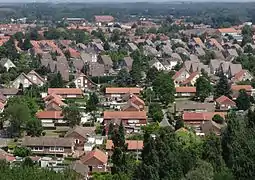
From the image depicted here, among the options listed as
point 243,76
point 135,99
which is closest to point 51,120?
point 135,99

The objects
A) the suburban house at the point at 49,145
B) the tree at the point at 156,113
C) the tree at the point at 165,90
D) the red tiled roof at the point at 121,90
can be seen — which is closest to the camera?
the suburban house at the point at 49,145

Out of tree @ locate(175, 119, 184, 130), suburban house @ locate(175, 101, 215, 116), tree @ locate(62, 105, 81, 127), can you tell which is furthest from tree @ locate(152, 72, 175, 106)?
tree @ locate(62, 105, 81, 127)

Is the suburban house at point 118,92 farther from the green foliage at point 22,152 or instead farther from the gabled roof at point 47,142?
the green foliage at point 22,152

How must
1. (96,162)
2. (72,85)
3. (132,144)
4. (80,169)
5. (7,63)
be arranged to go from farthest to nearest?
(7,63) → (72,85) → (132,144) → (96,162) → (80,169)

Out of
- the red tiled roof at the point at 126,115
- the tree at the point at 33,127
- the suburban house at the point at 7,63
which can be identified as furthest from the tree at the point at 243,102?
the suburban house at the point at 7,63

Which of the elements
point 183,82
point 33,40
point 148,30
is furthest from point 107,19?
point 183,82

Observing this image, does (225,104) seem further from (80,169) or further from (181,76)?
(80,169)

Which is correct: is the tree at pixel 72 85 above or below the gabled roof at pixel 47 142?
below

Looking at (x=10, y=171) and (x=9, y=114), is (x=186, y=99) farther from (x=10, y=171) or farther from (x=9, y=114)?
(x=10, y=171)
